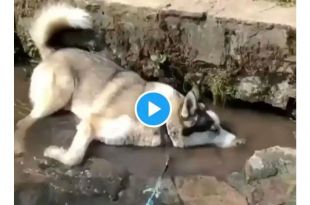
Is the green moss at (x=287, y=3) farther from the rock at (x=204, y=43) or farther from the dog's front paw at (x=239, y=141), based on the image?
the dog's front paw at (x=239, y=141)

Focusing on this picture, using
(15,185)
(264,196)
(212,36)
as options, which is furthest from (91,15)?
(264,196)

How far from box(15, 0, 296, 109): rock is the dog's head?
30mm

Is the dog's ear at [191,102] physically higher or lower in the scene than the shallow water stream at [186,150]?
higher

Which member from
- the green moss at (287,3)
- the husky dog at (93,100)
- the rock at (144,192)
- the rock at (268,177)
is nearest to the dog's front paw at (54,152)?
the husky dog at (93,100)

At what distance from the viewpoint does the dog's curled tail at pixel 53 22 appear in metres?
1.02

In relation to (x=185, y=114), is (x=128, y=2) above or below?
above

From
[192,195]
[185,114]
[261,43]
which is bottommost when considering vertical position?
[192,195]

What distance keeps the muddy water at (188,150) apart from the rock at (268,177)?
0.04 feet

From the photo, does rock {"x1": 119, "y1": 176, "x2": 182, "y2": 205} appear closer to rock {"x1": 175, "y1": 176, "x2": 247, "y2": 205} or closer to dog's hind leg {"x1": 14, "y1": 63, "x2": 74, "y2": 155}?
rock {"x1": 175, "y1": 176, "x2": 247, "y2": 205}

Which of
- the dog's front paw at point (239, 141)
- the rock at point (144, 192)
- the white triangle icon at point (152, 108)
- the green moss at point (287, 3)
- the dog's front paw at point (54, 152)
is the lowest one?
the rock at point (144, 192)

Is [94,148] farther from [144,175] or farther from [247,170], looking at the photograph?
[247,170]

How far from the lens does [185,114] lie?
3.30ft

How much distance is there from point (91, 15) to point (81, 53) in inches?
2.6
